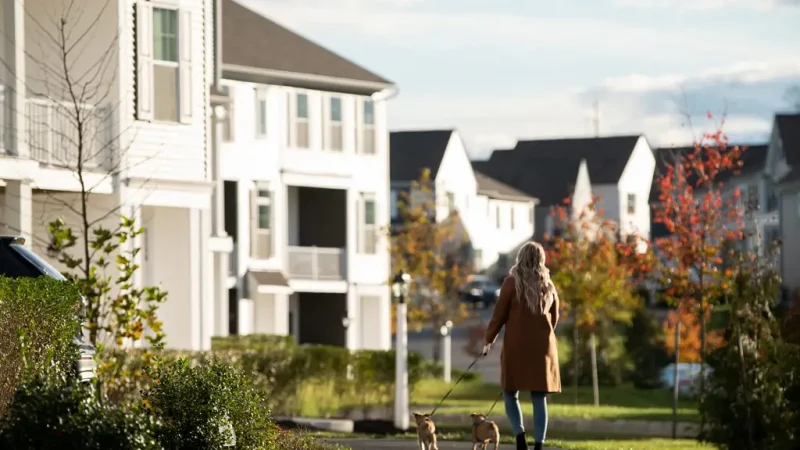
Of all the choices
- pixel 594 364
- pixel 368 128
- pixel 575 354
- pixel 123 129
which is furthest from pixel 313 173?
pixel 123 129

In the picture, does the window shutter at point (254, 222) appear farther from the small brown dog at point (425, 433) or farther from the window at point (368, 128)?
the small brown dog at point (425, 433)

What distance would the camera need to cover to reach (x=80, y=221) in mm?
27891

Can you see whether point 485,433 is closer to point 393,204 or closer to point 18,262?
point 18,262

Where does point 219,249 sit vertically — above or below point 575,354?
above

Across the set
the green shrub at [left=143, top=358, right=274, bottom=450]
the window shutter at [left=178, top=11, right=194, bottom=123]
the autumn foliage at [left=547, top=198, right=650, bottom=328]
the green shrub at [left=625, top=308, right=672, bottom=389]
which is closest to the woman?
the green shrub at [left=143, top=358, right=274, bottom=450]

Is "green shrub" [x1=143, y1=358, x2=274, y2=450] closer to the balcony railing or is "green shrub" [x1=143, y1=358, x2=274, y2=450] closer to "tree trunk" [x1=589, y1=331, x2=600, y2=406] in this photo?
the balcony railing

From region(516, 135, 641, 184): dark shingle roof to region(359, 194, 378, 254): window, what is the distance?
53.1 metres

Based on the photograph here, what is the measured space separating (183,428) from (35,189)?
1495 centimetres

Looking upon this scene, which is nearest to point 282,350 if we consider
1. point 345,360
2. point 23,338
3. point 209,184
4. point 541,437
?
point 345,360

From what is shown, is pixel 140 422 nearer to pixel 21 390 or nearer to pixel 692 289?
pixel 21 390

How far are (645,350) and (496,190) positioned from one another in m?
53.1

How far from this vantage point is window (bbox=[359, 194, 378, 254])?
5503 cm

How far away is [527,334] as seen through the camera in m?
15.4

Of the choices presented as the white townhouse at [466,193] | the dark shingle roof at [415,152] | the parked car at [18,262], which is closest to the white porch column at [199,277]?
the parked car at [18,262]
